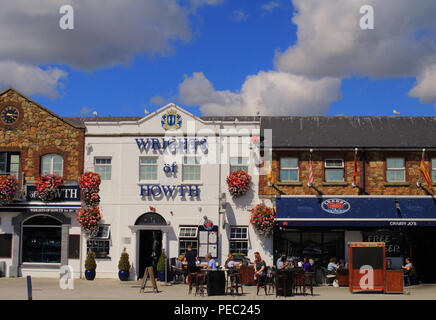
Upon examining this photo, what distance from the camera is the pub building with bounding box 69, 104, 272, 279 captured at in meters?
27.4

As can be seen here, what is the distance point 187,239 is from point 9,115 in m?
11.0

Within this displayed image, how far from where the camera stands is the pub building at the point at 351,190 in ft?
88.0

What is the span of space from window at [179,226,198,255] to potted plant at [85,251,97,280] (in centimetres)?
408

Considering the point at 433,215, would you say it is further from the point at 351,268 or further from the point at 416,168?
the point at 351,268

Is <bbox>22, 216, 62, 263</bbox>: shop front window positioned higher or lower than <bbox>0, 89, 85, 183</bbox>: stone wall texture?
lower

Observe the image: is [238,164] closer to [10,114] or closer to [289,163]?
[289,163]

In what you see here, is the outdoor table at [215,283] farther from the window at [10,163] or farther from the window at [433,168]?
the window at [10,163]

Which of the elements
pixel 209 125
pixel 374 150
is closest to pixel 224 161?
pixel 209 125

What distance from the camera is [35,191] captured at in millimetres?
28250

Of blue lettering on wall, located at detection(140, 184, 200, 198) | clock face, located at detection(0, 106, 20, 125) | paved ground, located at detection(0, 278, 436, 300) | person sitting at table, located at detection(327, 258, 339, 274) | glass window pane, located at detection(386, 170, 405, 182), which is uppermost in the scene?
clock face, located at detection(0, 106, 20, 125)

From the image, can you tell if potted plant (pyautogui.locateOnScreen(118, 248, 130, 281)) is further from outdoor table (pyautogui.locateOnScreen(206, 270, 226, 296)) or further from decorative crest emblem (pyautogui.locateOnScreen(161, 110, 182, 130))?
outdoor table (pyautogui.locateOnScreen(206, 270, 226, 296))

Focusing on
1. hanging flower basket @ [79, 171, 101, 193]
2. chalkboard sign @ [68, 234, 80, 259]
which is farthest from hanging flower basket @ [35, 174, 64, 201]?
chalkboard sign @ [68, 234, 80, 259]

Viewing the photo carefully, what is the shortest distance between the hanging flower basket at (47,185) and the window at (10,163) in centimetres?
196

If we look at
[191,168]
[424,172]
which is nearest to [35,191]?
[191,168]
